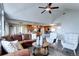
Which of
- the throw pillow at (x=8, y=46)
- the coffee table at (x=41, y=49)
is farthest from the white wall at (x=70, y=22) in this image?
the throw pillow at (x=8, y=46)

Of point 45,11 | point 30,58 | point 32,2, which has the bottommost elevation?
point 30,58

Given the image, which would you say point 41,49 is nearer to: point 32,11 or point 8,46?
point 8,46

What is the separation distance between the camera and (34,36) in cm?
223

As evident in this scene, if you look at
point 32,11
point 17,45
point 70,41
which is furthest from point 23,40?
point 70,41

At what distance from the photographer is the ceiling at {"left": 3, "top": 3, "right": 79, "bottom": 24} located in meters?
2.14

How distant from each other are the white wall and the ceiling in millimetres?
72

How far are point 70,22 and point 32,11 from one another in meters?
0.68

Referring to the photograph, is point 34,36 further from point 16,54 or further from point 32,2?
point 32,2

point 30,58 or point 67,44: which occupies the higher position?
point 67,44

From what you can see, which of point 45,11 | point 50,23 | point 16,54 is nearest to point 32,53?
point 16,54

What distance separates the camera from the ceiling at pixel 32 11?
7.02 feet

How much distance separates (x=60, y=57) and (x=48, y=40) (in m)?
0.37

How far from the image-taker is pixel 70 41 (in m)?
2.16

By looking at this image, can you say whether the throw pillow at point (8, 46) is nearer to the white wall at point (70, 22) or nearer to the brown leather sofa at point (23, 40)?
the brown leather sofa at point (23, 40)
